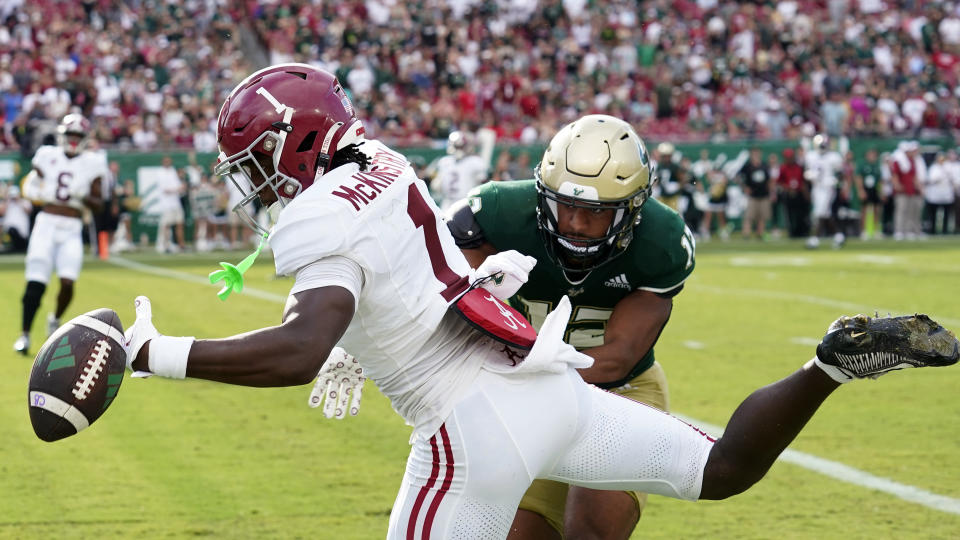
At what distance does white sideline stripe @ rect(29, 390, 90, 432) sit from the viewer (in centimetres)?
265

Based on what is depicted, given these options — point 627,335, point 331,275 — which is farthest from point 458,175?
point 331,275

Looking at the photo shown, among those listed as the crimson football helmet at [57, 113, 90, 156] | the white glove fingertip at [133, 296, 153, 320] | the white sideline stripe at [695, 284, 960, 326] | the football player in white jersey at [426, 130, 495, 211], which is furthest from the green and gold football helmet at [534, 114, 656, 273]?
the football player in white jersey at [426, 130, 495, 211]

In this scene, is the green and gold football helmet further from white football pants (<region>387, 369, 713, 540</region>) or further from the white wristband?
the white wristband

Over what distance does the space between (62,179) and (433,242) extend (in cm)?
782

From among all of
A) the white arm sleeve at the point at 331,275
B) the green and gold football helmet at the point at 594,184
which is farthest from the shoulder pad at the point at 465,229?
the white arm sleeve at the point at 331,275

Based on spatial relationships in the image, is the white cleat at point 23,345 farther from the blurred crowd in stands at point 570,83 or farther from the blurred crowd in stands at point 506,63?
the blurred crowd in stands at point 506,63

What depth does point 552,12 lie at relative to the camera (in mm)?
26109

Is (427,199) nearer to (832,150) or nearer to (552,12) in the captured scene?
(832,150)

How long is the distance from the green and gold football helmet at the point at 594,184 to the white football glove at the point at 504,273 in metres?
0.50

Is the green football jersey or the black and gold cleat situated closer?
the black and gold cleat

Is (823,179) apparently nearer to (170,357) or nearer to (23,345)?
(23,345)

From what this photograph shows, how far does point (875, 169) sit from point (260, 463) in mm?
18023

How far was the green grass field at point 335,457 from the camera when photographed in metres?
4.99

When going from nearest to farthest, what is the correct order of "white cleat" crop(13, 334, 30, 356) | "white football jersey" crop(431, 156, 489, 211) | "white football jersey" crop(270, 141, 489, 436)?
1. "white football jersey" crop(270, 141, 489, 436)
2. "white cleat" crop(13, 334, 30, 356)
3. "white football jersey" crop(431, 156, 489, 211)
